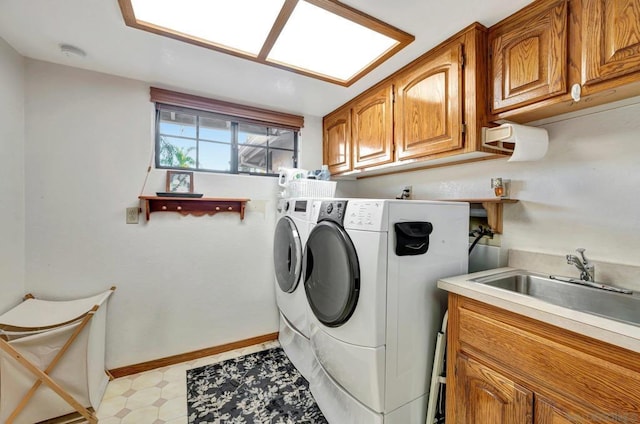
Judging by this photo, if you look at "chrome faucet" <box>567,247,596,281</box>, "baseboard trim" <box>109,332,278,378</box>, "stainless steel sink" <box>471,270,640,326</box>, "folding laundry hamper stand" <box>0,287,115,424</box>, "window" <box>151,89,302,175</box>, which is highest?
"window" <box>151,89,302,175</box>

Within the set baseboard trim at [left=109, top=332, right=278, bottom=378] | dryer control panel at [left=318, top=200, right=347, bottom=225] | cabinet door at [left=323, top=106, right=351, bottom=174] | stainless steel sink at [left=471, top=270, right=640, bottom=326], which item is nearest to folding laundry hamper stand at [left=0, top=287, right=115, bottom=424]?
baseboard trim at [left=109, top=332, right=278, bottom=378]

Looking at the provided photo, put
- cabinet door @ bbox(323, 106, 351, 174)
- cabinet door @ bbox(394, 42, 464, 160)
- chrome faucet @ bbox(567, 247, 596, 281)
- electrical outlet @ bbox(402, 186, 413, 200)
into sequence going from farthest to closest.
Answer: cabinet door @ bbox(323, 106, 351, 174) < electrical outlet @ bbox(402, 186, 413, 200) < cabinet door @ bbox(394, 42, 464, 160) < chrome faucet @ bbox(567, 247, 596, 281)

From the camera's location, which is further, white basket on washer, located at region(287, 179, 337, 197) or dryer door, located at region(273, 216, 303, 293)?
white basket on washer, located at region(287, 179, 337, 197)

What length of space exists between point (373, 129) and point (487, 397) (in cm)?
183

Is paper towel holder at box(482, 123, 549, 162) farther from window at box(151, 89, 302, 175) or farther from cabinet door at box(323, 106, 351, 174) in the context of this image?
window at box(151, 89, 302, 175)

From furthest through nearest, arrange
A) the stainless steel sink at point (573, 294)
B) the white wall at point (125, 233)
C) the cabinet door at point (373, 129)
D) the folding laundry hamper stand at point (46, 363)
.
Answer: the cabinet door at point (373, 129), the white wall at point (125, 233), the folding laundry hamper stand at point (46, 363), the stainless steel sink at point (573, 294)

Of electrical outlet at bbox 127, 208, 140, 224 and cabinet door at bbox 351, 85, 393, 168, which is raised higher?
cabinet door at bbox 351, 85, 393, 168

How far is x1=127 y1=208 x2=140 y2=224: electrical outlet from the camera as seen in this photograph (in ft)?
6.59

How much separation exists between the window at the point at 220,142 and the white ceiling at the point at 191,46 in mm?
204

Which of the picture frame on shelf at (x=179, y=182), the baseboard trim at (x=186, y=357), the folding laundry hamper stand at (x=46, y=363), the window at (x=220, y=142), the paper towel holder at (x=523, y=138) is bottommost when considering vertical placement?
the baseboard trim at (x=186, y=357)

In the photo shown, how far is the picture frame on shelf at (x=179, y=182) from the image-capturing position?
7.03ft

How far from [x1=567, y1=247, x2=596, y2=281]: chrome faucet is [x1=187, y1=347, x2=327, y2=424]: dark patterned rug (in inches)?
63.6

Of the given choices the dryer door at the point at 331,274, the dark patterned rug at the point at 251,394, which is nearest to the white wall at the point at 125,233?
the dark patterned rug at the point at 251,394

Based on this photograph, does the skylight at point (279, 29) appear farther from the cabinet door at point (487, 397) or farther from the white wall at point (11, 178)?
the cabinet door at point (487, 397)
